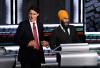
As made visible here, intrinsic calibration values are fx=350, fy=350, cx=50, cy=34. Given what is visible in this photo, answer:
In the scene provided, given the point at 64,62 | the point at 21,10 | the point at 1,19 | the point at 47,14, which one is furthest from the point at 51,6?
the point at 64,62

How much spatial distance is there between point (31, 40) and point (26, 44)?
0.21 m

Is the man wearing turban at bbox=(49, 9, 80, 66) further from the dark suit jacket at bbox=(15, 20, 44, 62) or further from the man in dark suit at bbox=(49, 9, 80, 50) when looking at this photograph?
the dark suit jacket at bbox=(15, 20, 44, 62)

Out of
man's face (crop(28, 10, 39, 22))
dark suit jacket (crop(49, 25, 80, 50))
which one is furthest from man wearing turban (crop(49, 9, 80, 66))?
man's face (crop(28, 10, 39, 22))

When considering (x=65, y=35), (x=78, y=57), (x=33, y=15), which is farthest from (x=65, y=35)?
(x=78, y=57)

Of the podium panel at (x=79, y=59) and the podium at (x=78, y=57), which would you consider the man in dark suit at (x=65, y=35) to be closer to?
the podium at (x=78, y=57)

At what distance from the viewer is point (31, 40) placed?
236 inches

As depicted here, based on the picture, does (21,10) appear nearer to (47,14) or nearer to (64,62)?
(47,14)

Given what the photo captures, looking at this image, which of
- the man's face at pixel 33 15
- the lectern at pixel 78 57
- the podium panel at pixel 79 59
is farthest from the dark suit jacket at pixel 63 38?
the podium panel at pixel 79 59

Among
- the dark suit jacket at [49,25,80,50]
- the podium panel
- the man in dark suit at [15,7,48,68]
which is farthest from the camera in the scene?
the dark suit jacket at [49,25,80,50]

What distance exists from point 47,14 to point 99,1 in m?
1.41

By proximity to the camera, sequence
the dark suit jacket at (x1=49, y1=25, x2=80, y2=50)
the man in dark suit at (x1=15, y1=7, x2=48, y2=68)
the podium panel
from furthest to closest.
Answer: the dark suit jacket at (x1=49, y1=25, x2=80, y2=50), the man in dark suit at (x1=15, y1=7, x2=48, y2=68), the podium panel

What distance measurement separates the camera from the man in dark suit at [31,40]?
6094 millimetres

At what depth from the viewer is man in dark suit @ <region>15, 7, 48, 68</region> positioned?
6094 mm

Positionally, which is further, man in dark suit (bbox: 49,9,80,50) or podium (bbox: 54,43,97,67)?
man in dark suit (bbox: 49,9,80,50)
